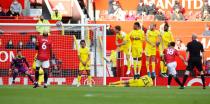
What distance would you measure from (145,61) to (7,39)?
5.18m

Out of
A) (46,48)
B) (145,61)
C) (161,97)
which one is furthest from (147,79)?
(161,97)

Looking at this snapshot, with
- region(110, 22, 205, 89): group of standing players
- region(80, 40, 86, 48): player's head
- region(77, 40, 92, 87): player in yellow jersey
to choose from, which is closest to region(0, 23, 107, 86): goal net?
region(77, 40, 92, 87): player in yellow jersey

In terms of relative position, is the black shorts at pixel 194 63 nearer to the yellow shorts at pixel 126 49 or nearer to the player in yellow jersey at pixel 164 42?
the player in yellow jersey at pixel 164 42

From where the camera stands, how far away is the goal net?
2642 centimetres

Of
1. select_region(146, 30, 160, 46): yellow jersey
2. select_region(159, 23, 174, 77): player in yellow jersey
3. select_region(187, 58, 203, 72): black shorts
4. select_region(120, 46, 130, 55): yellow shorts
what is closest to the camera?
select_region(187, 58, 203, 72): black shorts

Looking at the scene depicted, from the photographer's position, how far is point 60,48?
88.0 feet

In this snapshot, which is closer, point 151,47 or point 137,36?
point 137,36

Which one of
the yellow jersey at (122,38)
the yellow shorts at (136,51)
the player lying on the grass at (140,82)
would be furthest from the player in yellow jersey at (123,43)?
the player lying on the grass at (140,82)

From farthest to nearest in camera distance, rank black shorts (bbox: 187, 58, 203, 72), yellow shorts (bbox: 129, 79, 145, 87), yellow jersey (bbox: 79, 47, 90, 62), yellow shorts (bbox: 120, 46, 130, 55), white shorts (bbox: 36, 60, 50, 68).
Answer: yellow shorts (bbox: 120, 46, 130, 55)
yellow jersey (bbox: 79, 47, 90, 62)
yellow shorts (bbox: 129, 79, 145, 87)
black shorts (bbox: 187, 58, 203, 72)
white shorts (bbox: 36, 60, 50, 68)

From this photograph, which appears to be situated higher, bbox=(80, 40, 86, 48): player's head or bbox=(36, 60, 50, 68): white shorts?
bbox=(80, 40, 86, 48): player's head

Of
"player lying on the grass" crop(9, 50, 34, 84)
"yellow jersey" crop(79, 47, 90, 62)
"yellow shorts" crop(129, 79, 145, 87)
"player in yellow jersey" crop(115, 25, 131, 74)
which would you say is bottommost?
"yellow shorts" crop(129, 79, 145, 87)

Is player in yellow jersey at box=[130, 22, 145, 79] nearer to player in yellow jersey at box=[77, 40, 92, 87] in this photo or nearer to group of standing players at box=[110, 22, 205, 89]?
group of standing players at box=[110, 22, 205, 89]

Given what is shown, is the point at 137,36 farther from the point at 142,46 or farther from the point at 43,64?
the point at 43,64

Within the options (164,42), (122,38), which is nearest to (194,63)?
(164,42)
